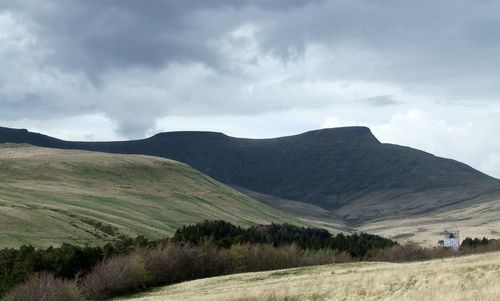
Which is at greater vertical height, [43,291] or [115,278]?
[43,291]

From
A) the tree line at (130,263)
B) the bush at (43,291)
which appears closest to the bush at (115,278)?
the tree line at (130,263)

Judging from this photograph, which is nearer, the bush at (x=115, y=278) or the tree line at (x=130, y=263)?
the tree line at (x=130, y=263)

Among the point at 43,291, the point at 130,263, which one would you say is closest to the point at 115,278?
the point at 130,263

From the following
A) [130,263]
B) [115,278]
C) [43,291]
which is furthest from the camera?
[130,263]

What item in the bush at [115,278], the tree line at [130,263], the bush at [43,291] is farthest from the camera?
the bush at [115,278]

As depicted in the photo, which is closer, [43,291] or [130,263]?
[43,291]

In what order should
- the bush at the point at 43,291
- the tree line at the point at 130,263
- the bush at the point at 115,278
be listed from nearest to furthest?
1. the bush at the point at 43,291
2. the tree line at the point at 130,263
3. the bush at the point at 115,278

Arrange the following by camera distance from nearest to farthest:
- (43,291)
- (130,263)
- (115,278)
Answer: (43,291)
(115,278)
(130,263)

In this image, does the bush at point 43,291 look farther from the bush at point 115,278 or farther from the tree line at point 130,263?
the bush at point 115,278

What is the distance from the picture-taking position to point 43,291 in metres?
61.8

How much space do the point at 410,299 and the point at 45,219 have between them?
111m

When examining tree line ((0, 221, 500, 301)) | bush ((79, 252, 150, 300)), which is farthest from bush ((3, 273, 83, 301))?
bush ((79, 252, 150, 300))

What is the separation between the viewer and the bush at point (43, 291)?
60.6 metres

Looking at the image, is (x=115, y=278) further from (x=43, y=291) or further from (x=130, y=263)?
(x=43, y=291)
